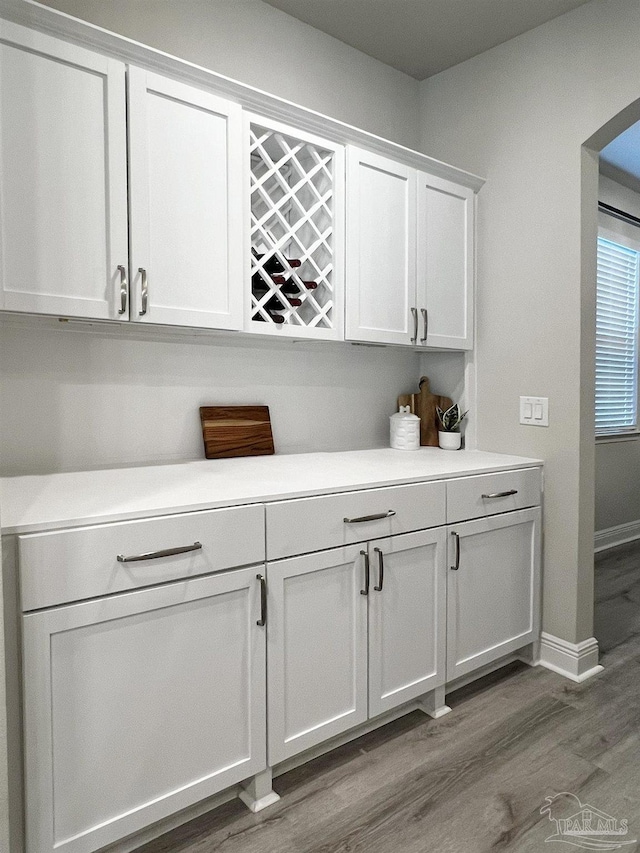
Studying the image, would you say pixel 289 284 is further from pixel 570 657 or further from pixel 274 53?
pixel 570 657

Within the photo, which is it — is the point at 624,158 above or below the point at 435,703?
above

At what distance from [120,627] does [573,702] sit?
177 centimetres

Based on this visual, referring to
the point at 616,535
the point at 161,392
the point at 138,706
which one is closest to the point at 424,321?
the point at 161,392

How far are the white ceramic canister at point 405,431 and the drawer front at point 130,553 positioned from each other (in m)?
1.23

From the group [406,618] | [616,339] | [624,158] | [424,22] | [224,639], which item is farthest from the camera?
[616,339]

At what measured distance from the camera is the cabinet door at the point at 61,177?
149cm

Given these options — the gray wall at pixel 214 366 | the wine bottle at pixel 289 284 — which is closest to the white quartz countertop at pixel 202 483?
the gray wall at pixel 214 366

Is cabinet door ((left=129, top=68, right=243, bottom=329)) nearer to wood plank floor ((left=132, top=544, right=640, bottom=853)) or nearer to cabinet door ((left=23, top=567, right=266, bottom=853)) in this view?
cabinet door ((left=23, top=567, right=266, bottom=853))

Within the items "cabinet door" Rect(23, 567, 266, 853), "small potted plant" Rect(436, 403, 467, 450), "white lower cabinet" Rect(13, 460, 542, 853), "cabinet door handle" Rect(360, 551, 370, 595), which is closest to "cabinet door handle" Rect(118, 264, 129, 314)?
"white lower cabinet" Rect(13, 460, 542, 853)

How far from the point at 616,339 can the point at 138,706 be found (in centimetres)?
404

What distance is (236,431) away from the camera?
88.1 inches

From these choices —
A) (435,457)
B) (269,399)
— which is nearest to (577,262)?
(435,457)

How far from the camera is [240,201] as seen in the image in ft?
6.25

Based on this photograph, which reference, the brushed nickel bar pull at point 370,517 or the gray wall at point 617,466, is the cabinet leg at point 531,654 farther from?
the gray wall at point 617,466
